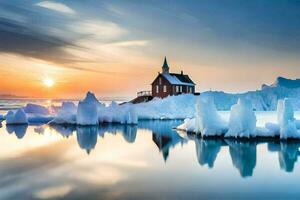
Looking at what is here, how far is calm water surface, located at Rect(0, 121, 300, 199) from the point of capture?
12523 millimetres

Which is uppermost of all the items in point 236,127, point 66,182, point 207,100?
point 207,100

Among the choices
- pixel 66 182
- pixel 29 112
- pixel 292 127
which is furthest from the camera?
pixel 29 112

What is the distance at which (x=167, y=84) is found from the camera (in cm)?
6238

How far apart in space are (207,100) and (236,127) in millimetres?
3914

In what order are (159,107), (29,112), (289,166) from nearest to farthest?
(289,166) → (29,112) → (159,107)

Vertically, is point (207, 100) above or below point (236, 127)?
above

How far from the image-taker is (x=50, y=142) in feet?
87.9

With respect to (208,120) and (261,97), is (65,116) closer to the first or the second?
(208,120)

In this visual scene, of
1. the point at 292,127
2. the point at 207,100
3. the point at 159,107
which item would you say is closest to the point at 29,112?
→ the point at 159,107

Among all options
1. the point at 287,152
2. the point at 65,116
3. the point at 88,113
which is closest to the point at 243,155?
the point at 287,152

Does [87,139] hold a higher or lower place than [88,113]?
lower

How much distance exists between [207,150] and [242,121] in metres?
5.29

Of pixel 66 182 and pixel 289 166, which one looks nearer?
pixel 66 182

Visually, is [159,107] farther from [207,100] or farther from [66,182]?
[66,182]
